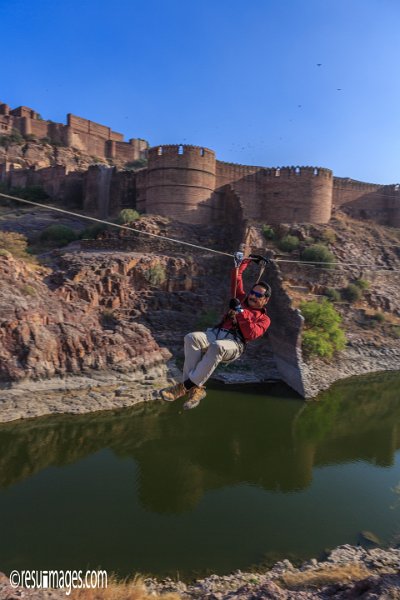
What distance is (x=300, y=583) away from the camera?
21.6 ft

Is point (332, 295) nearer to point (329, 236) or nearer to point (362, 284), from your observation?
point (362, 284)

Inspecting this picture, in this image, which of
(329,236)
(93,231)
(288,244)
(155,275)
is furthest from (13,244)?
(329,236)


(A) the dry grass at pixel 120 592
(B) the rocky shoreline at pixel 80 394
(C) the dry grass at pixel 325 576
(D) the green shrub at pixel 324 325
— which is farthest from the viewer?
(D) the green shrub at pixel 324 325

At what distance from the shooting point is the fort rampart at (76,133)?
3966 centimetres

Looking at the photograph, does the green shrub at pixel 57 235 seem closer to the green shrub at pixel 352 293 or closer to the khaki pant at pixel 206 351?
the green shrub at pixel 352 293

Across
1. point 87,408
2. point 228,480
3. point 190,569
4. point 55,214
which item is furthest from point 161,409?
point 55,214

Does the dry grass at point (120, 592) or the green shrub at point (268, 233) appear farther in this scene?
the green shrub at point (268, 233)

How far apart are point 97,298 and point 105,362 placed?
3.99 metres

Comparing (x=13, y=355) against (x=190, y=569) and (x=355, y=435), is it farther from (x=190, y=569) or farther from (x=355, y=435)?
(x=355, y=435)

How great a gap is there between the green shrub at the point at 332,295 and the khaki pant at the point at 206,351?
1759 centimetres

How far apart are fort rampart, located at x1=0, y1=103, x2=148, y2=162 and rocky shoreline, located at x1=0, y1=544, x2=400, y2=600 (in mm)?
41609

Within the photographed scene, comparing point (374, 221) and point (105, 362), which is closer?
point (105, 362)

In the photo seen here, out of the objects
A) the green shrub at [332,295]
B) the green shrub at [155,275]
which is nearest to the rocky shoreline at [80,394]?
the green shrub at [155,275]

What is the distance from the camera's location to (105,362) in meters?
16.0
